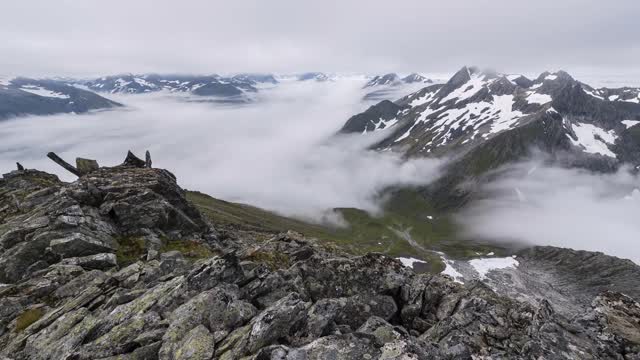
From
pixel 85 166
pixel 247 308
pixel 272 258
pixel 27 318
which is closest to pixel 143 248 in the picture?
pixel 272 258

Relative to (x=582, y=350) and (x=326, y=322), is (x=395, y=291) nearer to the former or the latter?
(x=326, y=322)

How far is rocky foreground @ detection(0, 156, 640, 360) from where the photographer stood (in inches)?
919

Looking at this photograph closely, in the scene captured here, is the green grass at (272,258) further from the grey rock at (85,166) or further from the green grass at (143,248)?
the grey rock at (85,166)

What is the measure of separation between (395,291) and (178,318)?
18.6 m

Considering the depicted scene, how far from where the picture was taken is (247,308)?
27609 mm

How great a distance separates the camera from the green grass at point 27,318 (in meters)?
33.8

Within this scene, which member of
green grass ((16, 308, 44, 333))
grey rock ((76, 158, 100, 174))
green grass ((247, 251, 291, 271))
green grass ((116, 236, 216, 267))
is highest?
grey rock ((76, 158, 100, 174))

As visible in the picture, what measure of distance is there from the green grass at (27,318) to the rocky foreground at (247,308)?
0.34 feet

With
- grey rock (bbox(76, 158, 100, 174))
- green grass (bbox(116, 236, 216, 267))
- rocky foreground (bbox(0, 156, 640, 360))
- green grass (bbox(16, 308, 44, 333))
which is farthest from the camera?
grey rock (bbox(76, 158, 100, 174))

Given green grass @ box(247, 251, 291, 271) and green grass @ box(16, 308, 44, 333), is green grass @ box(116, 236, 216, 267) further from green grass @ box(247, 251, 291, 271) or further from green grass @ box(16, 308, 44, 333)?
green grass @ box(16, 308, 44, 333)

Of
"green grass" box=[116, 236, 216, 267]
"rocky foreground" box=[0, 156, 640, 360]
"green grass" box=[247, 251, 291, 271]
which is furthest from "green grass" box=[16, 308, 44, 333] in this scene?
"green grass" box=[247, 251, 291, 271]

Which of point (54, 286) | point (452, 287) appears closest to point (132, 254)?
point (54, 286)

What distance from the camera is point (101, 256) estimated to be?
145 feet

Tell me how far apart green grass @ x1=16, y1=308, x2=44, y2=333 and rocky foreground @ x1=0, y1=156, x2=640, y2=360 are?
0.10 m
